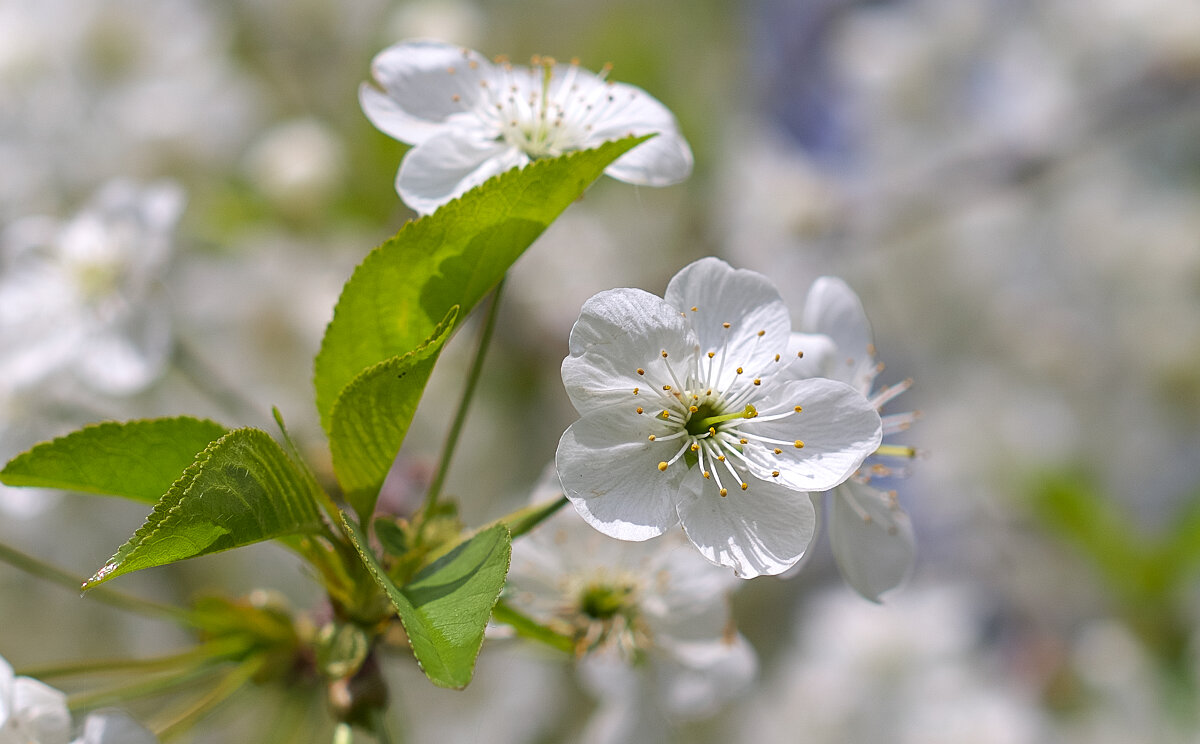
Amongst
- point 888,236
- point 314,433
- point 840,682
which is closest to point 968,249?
point 888,236

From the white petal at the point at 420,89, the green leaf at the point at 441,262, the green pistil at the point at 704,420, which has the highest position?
the white petal at the point at 420,89

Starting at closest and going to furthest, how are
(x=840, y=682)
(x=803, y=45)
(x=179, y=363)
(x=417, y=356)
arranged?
(x=417, y=356)
(x=179, y=363)
(x=840, y=682)
(x=803, y=45)

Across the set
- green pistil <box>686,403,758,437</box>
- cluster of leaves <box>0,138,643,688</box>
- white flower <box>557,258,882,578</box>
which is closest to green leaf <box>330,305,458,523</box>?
cluster of leaves <box>0,138,643,688</box>

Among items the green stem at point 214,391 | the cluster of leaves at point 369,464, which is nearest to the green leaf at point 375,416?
the cluster of leaves at point 369,464

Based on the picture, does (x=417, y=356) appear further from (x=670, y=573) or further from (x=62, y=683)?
(x=62, y=683)

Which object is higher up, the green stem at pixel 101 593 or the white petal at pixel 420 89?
the white petal at pixel 420 89

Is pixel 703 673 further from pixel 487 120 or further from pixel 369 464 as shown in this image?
pixel 487 120

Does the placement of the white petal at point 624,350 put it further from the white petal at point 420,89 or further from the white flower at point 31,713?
the white flower at point 31,713
